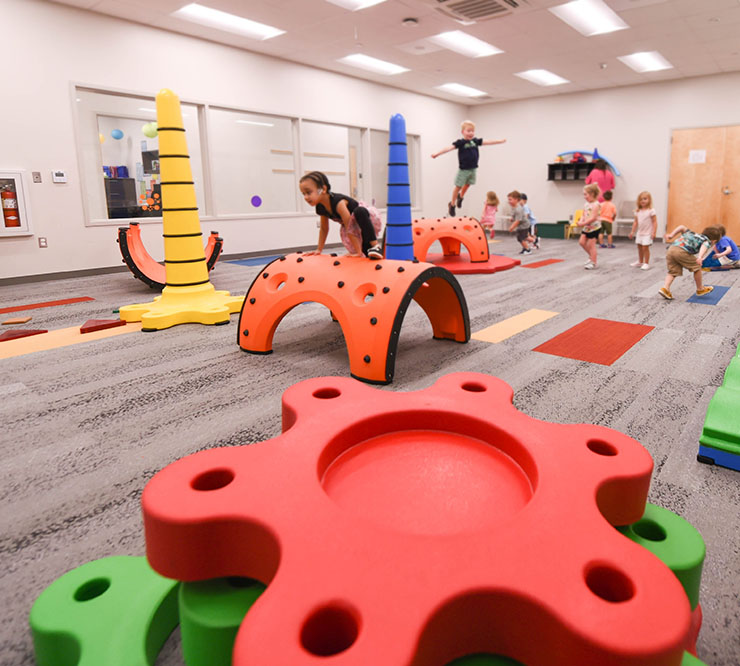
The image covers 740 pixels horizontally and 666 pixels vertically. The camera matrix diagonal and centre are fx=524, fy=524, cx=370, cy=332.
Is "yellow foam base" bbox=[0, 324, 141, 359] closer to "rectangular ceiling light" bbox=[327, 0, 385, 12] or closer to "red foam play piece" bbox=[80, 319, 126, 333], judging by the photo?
"red foam play piece" bbox=[80, 319, 126, 333]

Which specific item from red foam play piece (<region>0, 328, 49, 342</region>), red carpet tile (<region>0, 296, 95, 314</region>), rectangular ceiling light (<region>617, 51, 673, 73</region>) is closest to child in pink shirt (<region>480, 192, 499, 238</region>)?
rectangular ceiling light (<region>617, 51, 673, 73</region>)

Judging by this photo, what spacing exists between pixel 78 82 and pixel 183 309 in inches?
152

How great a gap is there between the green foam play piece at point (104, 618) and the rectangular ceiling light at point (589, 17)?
7.01 metres

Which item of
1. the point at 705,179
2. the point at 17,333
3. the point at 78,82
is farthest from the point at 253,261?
the point at 705,179

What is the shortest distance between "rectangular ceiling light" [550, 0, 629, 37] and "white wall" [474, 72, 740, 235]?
3774 mm

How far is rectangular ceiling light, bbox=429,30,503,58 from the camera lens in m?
7.18

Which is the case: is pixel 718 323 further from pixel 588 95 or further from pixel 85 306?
pixel 588 95

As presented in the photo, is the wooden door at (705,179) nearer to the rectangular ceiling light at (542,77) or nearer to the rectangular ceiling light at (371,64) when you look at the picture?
the rectangular ceiling light at (542,77)

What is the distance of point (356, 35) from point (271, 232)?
301 cm

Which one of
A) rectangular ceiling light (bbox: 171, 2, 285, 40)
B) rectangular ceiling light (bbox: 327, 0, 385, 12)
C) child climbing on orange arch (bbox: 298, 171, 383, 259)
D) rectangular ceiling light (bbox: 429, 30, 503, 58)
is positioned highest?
rectangular ceiling light (bbox: 429, 30, 503, 58)

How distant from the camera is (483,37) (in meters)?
7.15

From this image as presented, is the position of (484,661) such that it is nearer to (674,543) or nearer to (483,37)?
(674,543)

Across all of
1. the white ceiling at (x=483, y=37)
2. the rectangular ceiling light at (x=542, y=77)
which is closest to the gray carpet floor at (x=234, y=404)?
the white ceiling at (x=483, y=37)

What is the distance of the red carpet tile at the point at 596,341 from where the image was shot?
9.59 ft
